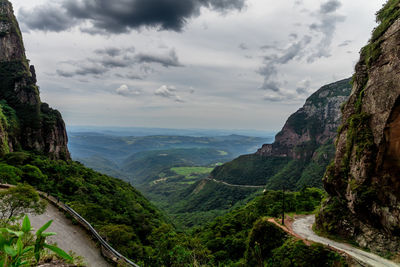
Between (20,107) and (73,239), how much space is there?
231ft

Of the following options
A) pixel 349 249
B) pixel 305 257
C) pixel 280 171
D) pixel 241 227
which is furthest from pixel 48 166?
pixel 280 171

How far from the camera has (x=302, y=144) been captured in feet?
591

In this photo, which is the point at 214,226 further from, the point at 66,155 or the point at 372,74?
the point at 66,155

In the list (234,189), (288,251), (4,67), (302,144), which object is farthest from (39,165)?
(302,144)

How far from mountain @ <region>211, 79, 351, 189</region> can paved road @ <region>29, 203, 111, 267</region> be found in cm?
13568

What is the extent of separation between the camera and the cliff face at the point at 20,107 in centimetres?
6134

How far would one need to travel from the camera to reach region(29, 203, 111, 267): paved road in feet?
57.0

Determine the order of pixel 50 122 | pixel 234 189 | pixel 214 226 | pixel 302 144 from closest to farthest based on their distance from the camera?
pixel 214 226, pixel 50 122, pixel 234 189, pixel 302 144

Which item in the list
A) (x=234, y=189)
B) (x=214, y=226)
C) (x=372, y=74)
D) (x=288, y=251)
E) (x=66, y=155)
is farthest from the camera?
(x=234, y=189)

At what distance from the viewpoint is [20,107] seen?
68.4 metres

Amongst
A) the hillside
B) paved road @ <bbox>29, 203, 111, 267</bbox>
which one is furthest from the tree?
the hillside

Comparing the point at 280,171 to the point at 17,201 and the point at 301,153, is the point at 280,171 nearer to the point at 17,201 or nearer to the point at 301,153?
the point at 301,153

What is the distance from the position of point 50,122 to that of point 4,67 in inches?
1099

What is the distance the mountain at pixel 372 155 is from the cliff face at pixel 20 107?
71.8 m
